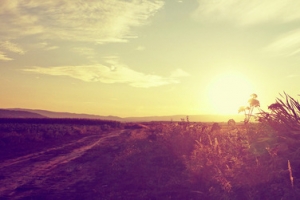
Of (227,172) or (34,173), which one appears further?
(34,173)

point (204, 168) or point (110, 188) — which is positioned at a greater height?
point (204, 168)

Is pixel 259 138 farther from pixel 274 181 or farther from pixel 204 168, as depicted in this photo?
pixel 274 181

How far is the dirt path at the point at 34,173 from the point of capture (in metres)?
10.2

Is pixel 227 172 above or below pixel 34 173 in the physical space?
above

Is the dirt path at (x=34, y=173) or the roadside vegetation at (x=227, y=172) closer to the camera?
the roadside vegetation at (x=227, y=172)

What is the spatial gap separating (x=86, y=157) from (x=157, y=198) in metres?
8.40

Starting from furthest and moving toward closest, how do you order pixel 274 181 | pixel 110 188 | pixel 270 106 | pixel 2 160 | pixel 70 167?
pixel 2 160
pixel 70 167
pixel 270 106
pixel 110 188
pixel 274 181

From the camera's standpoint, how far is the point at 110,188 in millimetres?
9875

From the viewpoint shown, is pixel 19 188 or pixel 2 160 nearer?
pixel 19 188

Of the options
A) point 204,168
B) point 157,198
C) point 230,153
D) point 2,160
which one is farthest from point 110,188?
point 2,160

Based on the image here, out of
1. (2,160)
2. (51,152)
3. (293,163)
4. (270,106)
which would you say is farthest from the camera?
(51,152)

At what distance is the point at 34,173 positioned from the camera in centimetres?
1256

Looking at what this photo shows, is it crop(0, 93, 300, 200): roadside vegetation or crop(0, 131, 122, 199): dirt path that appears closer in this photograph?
crop(0, 93, 300, 200): roadside vegetation

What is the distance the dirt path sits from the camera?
10.2 meters
